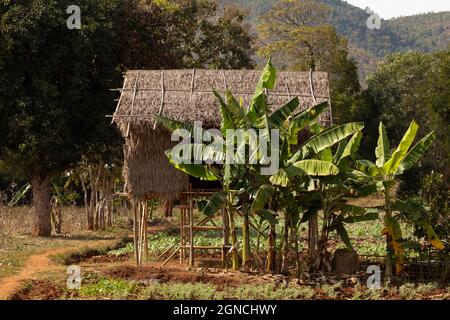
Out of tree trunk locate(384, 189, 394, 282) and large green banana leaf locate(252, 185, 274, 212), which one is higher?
large green banana leaf locate(252, 185, 274, 212)

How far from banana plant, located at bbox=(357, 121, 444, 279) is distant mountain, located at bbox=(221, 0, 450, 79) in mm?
62079

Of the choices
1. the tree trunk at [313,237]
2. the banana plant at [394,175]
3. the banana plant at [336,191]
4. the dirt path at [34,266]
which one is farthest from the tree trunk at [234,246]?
the dirt path at [34,266]

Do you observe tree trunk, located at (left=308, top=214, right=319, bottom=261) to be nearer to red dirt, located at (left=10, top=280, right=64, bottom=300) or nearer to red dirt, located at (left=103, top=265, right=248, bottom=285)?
red dirt, located at (left=103, top=265, right=248, bottom=285)

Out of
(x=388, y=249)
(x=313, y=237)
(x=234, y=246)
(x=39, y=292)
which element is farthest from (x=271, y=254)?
(x=39, y=292)

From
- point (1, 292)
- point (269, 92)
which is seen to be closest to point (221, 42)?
point (269, 92)

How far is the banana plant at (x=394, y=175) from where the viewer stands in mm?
15102

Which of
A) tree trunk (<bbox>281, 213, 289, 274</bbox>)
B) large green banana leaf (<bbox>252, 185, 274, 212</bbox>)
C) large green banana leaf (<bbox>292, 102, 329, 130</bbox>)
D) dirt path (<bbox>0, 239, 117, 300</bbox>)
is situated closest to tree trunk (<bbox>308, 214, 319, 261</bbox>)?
tree trunk (<bbox>281, 213, 289, 274</bbox>)

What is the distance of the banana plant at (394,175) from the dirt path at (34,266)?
267 inches

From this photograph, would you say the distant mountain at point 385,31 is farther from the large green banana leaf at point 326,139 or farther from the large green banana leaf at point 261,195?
the large green banana leaf at point 261,195

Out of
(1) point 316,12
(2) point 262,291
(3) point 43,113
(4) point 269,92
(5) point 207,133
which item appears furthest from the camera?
(1) point 316,12

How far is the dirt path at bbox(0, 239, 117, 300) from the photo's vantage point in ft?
47.3

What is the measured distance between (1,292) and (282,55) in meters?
34.8
